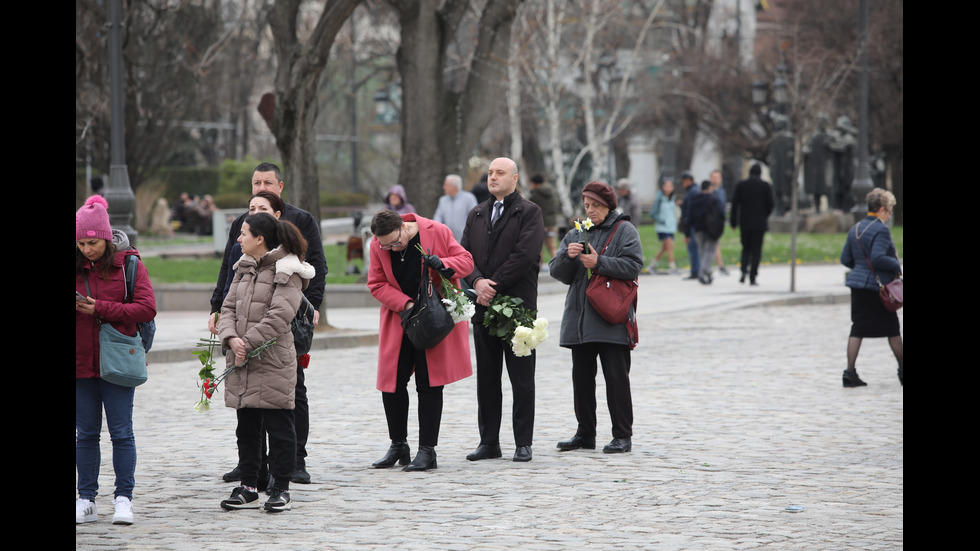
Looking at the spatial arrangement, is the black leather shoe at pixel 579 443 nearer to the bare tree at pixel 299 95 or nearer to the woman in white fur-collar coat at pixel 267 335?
the woman in white fur-collar coat at pixel 267 335

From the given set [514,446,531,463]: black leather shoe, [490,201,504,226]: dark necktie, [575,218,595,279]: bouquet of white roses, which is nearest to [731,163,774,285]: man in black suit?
[575,218,595,279]: bouquet of white roses

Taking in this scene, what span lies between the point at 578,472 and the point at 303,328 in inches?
75.5

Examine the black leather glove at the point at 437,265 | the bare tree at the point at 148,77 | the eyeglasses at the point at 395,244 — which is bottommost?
the black leather glove at the point at 437,265

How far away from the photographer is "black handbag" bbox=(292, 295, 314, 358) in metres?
6.95

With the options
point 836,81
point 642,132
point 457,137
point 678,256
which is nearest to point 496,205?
point 457,137

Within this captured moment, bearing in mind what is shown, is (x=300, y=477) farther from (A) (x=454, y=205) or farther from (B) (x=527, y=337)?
(A) (x=454, y=205)

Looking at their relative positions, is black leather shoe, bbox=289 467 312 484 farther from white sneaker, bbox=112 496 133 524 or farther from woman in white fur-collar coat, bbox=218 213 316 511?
white sneaker, bbox=112 496 133 524

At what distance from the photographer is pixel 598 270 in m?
8.40

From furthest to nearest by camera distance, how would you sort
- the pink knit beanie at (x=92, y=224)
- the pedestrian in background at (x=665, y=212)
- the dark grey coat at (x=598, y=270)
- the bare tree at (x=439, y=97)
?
1. the pedestrian in background at (x=665, y=212)
2. the bare tree at (x=439, y=97)
3. the dark grey coat at (x=598, y=270)
4. the pink knit beanie at (x=92, y=224)

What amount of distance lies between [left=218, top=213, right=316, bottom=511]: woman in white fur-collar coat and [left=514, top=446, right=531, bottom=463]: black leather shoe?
5.87ft

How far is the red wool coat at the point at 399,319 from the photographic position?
7.85 meters

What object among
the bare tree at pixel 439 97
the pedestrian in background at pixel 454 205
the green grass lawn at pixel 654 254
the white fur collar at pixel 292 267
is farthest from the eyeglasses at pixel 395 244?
the green grass lawn at pixel 654 254

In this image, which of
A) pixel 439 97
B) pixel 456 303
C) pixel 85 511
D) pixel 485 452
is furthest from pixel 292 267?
pixel 439 97

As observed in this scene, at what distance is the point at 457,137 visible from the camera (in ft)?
62.8
